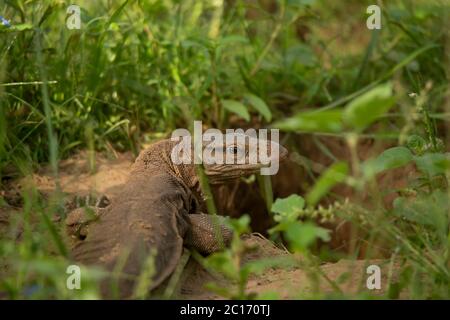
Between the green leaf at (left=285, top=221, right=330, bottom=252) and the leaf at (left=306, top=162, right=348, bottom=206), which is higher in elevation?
the leaf at (left=306, top=162, right=348, bottom=206)

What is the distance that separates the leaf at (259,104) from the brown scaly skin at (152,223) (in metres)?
1.23

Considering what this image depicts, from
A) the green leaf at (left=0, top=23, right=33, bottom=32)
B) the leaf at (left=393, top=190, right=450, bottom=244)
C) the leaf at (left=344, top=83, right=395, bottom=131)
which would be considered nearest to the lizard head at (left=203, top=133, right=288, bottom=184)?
the leaf at (left=393, top=190, right=450, bottom=244)

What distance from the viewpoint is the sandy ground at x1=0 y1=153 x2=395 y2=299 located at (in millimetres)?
3442

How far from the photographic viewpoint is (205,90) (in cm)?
612

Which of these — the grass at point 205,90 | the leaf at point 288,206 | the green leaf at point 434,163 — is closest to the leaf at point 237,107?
the grass at point 205,90

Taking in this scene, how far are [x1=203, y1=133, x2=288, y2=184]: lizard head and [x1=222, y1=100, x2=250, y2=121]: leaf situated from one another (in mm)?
1100

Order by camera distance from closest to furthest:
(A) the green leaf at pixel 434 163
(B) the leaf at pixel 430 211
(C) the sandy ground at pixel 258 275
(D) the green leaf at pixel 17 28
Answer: (A) the green leaf at pixel 434 163
(C) the sandy ground at pixel 258 275
(B) the leaf at pixel 430 211
(D) the green leaf at pixel 17 28

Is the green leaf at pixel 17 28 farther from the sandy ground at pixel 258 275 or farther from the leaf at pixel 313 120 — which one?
the leaf at pixel 313 120

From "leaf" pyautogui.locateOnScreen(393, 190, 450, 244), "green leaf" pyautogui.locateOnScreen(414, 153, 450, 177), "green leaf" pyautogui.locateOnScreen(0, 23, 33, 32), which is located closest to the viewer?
"green leaf" pyautogui.locateOnScreen(414, 153, 450, 177)

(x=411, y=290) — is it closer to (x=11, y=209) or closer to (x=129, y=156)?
(x=11, y=209)

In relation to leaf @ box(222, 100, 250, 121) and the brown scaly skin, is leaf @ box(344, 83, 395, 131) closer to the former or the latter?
the brown scaly skin

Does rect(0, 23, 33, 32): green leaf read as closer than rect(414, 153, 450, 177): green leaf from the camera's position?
No

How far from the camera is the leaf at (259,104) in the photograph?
6.00 m

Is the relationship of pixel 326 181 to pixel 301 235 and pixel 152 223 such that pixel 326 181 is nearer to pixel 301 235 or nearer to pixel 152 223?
pixel 301 235
